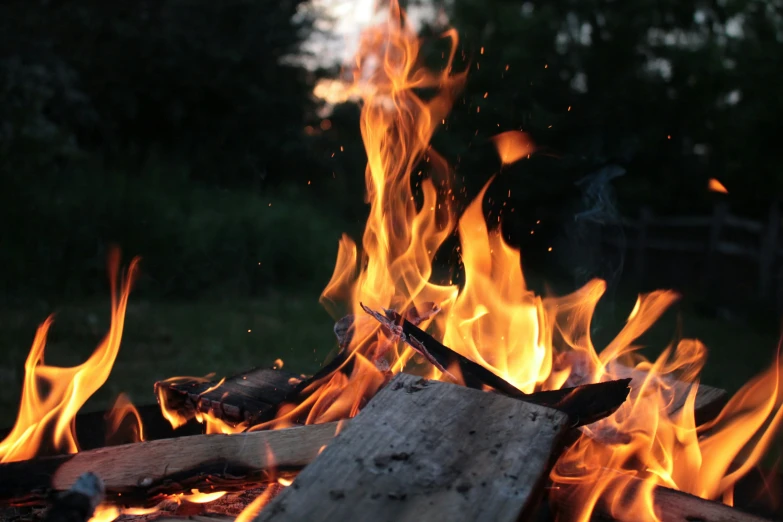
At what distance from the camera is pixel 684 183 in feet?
28.5

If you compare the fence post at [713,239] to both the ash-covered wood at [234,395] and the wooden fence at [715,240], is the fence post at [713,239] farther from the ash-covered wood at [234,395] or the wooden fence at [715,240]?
the ash-covered wood at [234,395]

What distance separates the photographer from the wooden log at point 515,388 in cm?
193

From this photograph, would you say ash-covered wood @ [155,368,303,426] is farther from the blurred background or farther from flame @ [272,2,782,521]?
the blurred background

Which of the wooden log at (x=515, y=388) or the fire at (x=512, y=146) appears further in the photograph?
the fire at (x=512, y=146)

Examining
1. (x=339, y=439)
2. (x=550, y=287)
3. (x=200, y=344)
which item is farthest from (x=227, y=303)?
(x=339, y=439)

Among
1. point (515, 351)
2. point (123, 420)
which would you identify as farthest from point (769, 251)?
point (123, 420)

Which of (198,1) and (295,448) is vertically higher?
(198,1)

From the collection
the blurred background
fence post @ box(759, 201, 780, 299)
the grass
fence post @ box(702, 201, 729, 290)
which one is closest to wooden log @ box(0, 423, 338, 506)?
the grass

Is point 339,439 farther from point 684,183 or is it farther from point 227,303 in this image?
point 684,183

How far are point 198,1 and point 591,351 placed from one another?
840 centimetres

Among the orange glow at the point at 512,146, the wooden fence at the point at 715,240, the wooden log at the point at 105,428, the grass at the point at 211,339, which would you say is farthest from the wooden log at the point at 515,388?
the wooden fence at the point at 715,240

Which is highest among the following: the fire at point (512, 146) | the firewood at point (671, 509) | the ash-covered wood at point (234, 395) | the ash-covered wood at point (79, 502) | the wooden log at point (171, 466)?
the fire at point (512, 146)

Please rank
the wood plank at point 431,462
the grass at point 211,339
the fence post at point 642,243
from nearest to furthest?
the wood plank at point 431,462 → the grass at point 211,339 → the fence post at point 642,243

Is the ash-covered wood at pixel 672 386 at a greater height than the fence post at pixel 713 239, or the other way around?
the ash-covered wood at pixel 672 386
